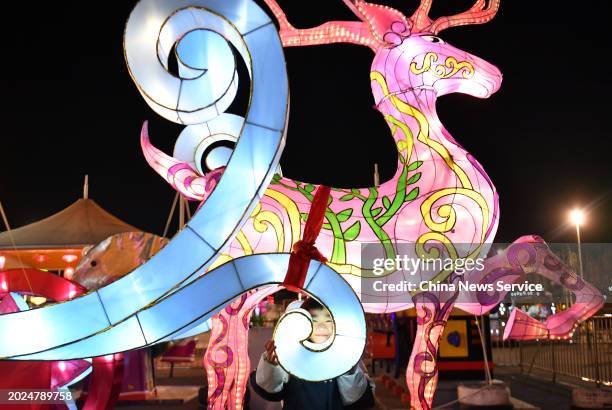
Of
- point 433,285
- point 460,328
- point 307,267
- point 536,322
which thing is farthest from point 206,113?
point 460,328

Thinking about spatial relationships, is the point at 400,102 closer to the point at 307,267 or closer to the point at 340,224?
the point at 340,224

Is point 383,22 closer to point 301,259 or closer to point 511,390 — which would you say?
point 301,259

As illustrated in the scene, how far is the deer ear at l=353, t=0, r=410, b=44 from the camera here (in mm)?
4465

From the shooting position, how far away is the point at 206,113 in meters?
2.18

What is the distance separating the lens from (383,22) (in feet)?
14.8

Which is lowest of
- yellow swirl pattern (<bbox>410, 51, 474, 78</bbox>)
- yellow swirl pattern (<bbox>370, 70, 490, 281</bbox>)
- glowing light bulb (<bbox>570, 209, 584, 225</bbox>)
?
yellow swirl pattern (<bbox>370, 70, 490, 281</bbox>)

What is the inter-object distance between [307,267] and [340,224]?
2.06 metres

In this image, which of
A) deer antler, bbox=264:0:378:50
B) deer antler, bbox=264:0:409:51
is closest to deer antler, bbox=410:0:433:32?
deer antler, bbox=264:0:409:51

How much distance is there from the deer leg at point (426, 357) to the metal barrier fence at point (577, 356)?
5658 mm

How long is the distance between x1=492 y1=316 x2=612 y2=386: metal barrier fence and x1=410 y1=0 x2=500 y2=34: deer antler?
603 cm

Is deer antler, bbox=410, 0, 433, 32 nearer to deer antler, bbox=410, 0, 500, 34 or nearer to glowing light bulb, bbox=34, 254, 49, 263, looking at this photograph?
deer antler, bbox=410, 0, 500, 34

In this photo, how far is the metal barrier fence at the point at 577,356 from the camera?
10.5 m

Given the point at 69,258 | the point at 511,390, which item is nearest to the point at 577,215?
the point at 511,390

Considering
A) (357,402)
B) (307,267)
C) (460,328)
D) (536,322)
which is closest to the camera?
(307,267)
